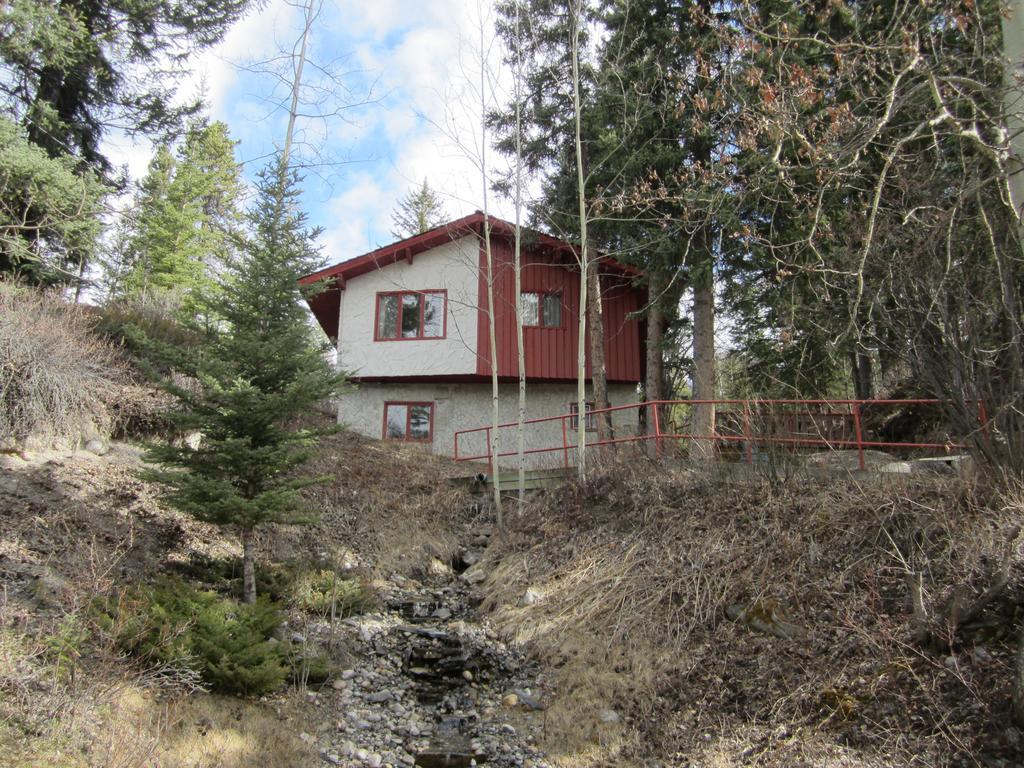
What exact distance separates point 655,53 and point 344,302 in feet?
35.2

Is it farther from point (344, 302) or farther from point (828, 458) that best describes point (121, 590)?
point (344, 302)

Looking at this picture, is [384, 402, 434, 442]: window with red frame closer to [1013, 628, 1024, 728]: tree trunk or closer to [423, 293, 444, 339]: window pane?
[423, 293, 444, 339]: window pane

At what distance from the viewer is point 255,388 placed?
7.25 meters

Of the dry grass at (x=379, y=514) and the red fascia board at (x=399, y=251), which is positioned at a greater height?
the red fascia board at (x=399, y=251)

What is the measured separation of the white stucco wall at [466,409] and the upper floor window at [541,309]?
6.31 feet

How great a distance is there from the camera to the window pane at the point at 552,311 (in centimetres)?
1789

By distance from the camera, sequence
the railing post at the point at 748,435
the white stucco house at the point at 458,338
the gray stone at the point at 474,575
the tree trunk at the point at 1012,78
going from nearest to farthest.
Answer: the tree trunk at the point at 1012,78
the railing post at the point at 748,435
the gray stone at the point at 474,575
the white stucco house at the point at 458,338

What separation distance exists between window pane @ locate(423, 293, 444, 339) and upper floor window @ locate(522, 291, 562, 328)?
240 centimetres

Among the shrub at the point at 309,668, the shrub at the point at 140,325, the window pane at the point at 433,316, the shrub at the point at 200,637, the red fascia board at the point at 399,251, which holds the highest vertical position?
the red fascia board at the point at 399,251

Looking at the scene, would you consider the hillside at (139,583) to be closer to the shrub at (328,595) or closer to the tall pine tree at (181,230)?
the shrub at (328,595)

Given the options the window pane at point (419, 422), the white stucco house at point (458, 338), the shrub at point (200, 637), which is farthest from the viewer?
the window pane at point (419, 422)

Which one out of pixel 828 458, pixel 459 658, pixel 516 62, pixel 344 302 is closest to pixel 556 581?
pixel 459 658

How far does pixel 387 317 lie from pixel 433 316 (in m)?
1.45

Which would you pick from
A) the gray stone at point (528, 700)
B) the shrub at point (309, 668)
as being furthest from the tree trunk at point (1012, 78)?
the shrub at point (309, 668)
